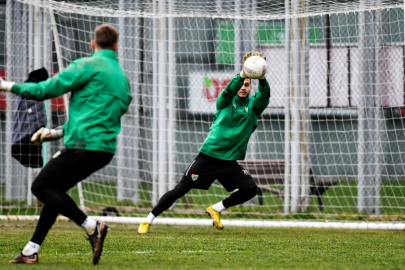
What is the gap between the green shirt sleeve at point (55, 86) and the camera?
16.6 ft

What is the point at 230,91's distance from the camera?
7.59 meters

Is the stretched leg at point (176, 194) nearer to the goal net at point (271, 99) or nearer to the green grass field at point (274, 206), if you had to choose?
the goal net at point (271, 99)

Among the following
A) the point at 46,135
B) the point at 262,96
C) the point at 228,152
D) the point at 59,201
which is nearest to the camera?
the point at 59,201

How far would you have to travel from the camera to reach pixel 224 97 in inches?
305

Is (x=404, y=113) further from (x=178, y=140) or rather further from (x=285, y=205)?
(x=178, y=140)

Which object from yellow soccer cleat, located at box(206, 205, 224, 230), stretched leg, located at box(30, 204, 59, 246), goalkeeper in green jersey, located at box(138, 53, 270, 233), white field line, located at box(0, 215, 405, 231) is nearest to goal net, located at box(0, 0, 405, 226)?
white field line, located at box(0, 215, 405, 231)

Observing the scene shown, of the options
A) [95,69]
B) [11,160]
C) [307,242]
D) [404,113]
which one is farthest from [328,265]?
[11,160]

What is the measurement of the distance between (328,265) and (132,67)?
7298 millimetres

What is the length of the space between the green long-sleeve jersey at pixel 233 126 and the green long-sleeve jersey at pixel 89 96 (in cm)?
269

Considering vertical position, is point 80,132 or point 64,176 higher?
point 80,132

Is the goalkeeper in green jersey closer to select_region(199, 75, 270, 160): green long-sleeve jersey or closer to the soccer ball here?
select_region(199, 75, 270, 160): green long-sleeve jersey

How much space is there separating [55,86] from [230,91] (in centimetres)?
288

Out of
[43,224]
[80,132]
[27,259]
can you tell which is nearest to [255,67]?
[80,132]

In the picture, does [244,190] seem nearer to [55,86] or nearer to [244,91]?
[244,91]
